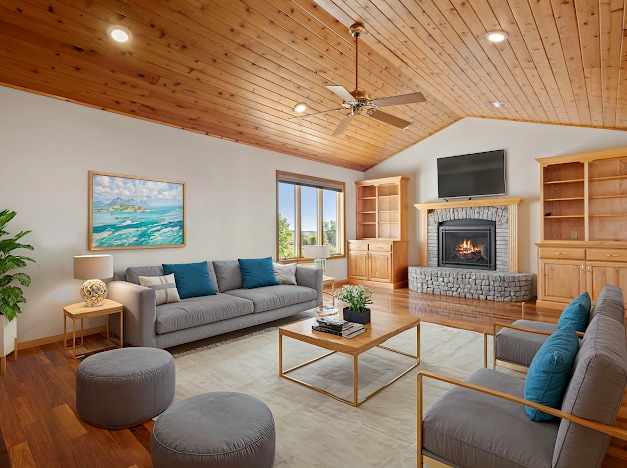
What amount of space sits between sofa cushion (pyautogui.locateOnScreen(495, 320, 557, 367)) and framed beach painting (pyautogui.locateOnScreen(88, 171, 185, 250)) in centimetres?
413

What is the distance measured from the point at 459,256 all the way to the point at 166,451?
6.80 metres

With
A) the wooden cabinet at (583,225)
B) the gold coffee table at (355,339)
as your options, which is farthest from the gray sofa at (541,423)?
the wooden cabinet at (583,225)

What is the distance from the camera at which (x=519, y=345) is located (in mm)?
3027

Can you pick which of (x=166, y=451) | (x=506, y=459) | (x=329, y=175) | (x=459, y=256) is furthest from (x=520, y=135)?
(x=166, y=451)

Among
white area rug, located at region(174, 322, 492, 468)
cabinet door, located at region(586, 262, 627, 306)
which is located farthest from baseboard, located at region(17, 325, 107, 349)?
cabinet door, located at region(586, 262, 627, 306)

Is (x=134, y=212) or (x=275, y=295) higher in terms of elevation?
(x=134, y=212)

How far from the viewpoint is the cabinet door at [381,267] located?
7.70m

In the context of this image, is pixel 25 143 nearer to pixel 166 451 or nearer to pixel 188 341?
pixel 188 341

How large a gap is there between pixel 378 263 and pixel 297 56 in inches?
191

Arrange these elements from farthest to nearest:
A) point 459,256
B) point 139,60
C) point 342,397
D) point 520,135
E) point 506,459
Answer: point 459,256
point 520,135
point 139,60
point 342,397
point 506,459

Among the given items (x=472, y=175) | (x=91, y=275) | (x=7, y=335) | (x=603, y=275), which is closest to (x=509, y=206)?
(x=472, y=175)

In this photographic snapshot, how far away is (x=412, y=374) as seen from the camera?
3.22 m

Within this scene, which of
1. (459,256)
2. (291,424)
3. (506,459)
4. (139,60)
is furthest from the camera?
(459,256)

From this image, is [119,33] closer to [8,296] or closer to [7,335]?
[8,296]
